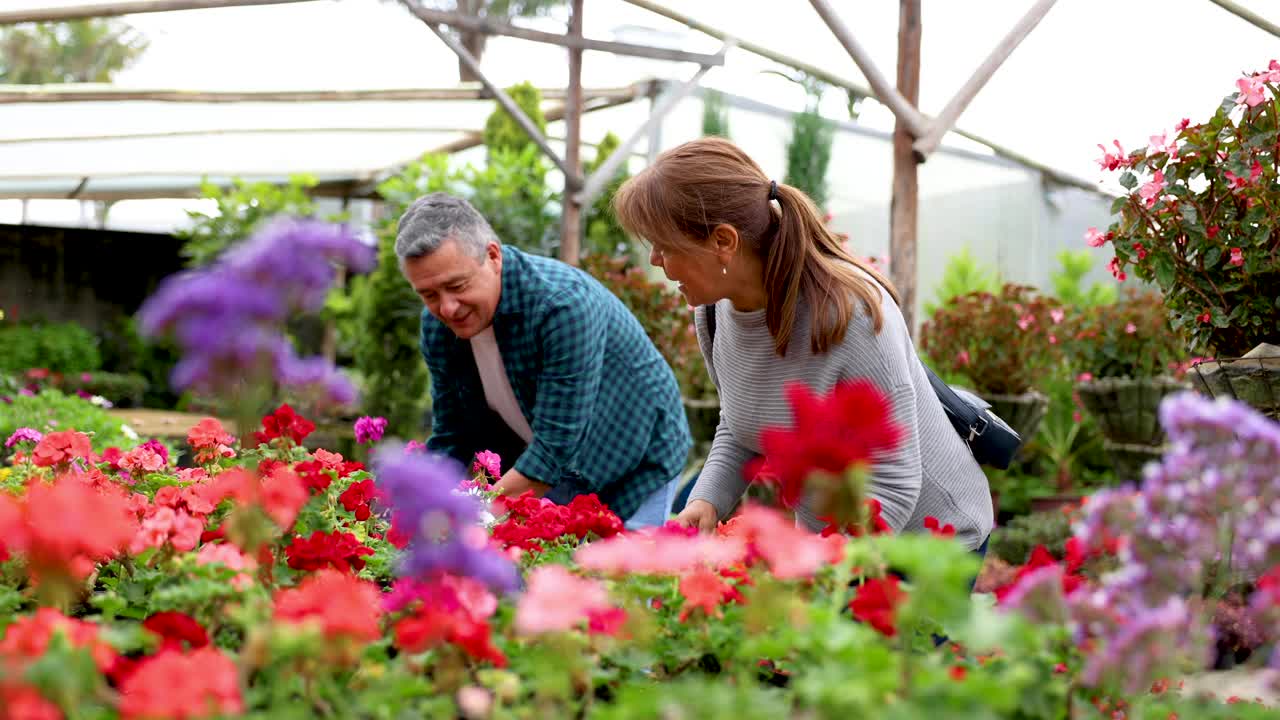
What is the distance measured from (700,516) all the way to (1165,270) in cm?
142

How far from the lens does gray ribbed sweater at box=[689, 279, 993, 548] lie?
5.88 feet

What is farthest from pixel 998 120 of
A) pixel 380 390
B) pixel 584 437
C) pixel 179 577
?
pixel 179 577

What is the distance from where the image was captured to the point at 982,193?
1116 centimetres

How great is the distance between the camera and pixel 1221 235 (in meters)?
2.65

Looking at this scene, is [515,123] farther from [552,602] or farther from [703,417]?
[552,602]

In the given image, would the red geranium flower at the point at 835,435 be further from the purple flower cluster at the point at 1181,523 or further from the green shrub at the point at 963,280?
the green shrub at the point at 963,280

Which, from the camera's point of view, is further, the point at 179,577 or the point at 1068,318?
the point at 1068,318

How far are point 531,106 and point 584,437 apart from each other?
21.4 ft

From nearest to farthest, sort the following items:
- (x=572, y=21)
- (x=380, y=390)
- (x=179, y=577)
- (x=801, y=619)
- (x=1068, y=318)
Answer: (x=801, y=619)
(x=179, y=577)
(x=572, y=21)
(x=1068, y=318)
(x=380, y=390)

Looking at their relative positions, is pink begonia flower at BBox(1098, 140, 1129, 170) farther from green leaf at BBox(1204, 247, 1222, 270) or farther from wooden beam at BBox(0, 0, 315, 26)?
wooden beam at BBox(0, 0, 315, 26)

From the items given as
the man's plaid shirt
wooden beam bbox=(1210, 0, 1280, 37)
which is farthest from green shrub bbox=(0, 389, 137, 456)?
wooden beam bbox=(1210, 0, 1280, 37)

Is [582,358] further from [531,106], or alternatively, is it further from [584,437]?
[531,106]

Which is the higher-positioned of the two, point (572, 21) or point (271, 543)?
point (572, 21)

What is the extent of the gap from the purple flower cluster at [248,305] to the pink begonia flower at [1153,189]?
93.1 inches
